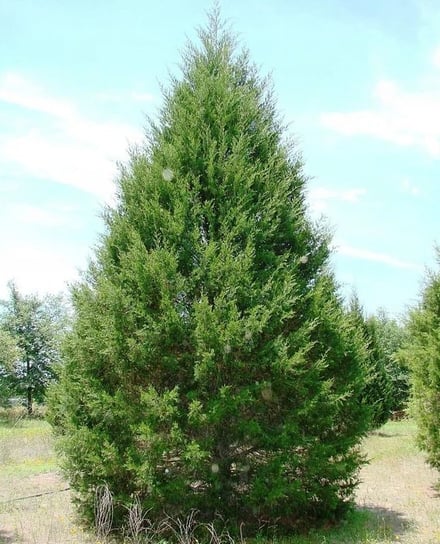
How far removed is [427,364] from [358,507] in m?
3.74

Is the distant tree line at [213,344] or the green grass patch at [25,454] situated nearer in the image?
the distant tree line at [213,344]

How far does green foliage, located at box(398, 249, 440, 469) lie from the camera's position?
11.0 metres

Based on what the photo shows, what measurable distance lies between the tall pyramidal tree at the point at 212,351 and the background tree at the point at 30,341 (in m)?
34.5

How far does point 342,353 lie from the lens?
7.71m

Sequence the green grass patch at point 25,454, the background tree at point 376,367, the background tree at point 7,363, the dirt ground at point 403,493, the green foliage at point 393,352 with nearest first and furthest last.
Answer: the dirt ground at point 403,493 < the green grass patch at point 25,454 < the background tree at point 376,367 < the green foliage at point 393,352 < the background tree at point 7,363

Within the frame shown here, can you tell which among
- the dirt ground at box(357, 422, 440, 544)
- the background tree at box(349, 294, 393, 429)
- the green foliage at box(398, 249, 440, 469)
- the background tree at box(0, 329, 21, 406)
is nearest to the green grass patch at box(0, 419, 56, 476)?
the dirt ground at box(357, 422, 440, 544)

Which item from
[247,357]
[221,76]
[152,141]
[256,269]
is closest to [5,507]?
[247,357]

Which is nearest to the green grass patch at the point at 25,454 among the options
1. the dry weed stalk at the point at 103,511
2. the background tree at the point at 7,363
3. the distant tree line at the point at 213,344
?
the dry weed stalk at the point at 103,511

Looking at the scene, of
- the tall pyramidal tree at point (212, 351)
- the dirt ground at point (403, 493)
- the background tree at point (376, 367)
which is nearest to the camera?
the tall pyramidal tree at point (212, 351)

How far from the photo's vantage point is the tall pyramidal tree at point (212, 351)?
22.2 feet

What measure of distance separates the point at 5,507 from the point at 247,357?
5.65 m

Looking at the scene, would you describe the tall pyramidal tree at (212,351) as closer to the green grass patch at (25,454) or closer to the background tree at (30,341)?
the green grass patch at (25,454)

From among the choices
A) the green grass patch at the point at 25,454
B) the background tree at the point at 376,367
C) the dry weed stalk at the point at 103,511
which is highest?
the background tree at the point at 376,367

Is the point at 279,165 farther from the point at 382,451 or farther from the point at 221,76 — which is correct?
the point at 382,451
